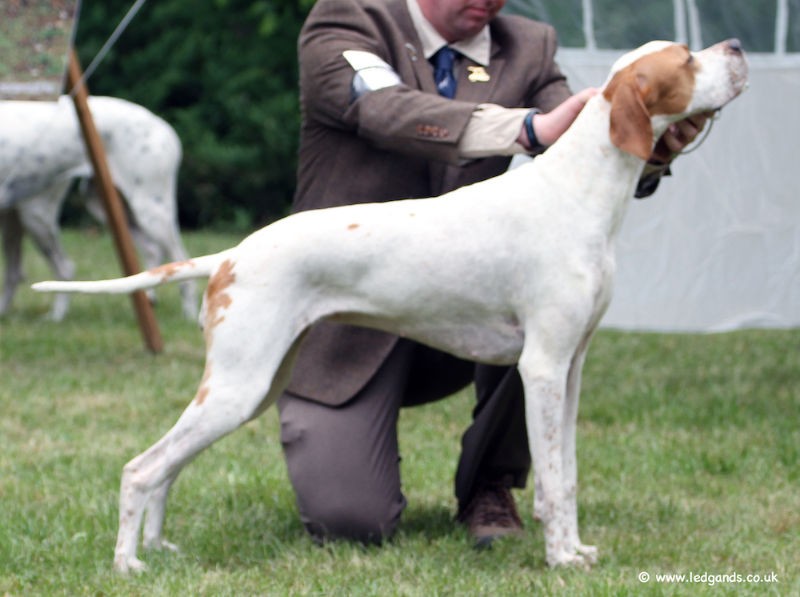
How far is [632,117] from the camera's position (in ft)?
9.48

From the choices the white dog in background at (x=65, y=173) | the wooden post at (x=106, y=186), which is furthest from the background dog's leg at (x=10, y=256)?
the wooden post at (x=106, y=186)

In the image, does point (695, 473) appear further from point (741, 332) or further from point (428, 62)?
point (741, 332)

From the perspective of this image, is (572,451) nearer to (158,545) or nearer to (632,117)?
(632,117)

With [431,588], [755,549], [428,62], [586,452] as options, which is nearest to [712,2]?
[586,452]

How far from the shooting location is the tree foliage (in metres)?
13.8

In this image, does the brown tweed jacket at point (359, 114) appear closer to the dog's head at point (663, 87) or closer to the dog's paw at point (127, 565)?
the dog's head at point (663, 87)

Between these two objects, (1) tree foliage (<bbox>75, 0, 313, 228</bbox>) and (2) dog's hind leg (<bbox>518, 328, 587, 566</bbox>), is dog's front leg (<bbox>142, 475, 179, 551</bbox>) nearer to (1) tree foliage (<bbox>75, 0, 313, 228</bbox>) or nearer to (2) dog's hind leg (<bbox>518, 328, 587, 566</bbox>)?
(2) dog's hind leg (<bbox>518, 328, 587, 566</bbox>)

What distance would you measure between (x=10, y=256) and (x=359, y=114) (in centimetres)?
525

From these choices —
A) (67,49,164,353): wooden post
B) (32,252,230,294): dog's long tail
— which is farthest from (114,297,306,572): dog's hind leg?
(67,49,164,353): wooden post

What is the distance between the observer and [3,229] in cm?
804

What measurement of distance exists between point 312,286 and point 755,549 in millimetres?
1305

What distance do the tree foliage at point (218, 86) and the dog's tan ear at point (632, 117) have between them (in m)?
10.9

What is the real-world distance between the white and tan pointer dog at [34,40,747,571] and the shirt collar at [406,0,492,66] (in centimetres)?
59

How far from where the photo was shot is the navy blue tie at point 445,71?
3.54 meters
